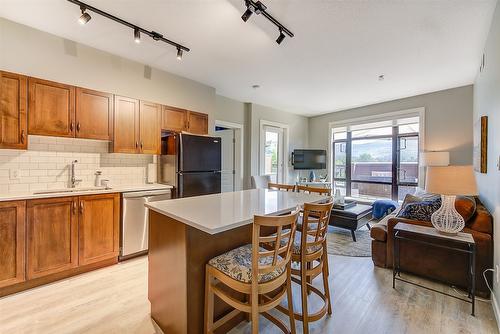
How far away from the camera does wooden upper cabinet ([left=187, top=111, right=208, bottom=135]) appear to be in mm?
3854

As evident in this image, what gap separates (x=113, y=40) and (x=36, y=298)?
287cm

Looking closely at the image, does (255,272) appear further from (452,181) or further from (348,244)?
(348,244)

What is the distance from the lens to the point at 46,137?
→ 2.74 metres

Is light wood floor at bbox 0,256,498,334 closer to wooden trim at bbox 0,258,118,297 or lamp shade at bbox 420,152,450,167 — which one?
wooden trim at bbox 0,258,118,297

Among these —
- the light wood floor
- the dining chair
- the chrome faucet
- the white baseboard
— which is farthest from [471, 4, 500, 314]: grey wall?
the chrome faucet

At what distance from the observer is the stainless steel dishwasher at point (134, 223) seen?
2873mm

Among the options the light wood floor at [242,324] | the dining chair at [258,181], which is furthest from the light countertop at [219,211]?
the dining chair at [258,181]

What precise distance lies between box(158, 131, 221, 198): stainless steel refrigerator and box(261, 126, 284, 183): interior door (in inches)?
82.7

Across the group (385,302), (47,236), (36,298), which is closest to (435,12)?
(385,302)

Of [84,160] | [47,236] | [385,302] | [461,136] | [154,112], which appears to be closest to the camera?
[385,302]

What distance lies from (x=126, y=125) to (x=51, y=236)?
5.08 ft

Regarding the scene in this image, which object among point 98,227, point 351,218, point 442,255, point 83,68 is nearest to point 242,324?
point 98,227

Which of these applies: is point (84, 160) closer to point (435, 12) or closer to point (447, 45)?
point (435, 12)

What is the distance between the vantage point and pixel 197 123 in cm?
396
